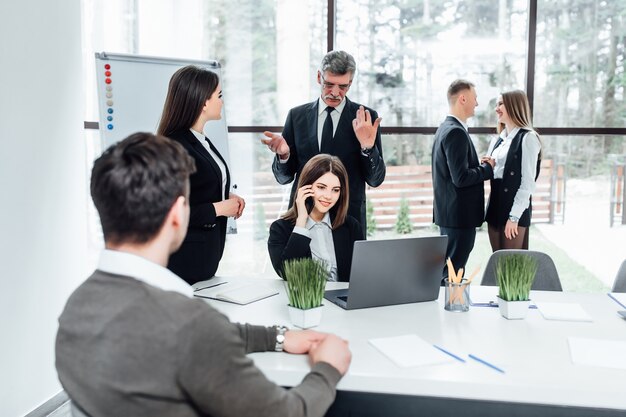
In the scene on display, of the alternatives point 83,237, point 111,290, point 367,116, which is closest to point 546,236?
point 367,116

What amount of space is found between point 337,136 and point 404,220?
58.4 inches

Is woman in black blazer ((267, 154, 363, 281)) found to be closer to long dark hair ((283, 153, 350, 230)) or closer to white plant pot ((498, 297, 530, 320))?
long dark hair ((283, 153, 350, 230))

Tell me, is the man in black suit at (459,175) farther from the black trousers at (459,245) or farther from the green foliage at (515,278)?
the green foliage at (515,278)

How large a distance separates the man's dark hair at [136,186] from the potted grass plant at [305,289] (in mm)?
644

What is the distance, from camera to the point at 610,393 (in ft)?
4.47

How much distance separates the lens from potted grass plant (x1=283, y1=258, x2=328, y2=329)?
5.73 ft

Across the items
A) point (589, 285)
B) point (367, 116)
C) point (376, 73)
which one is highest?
point (376, 73)

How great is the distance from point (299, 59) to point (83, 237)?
1.97m

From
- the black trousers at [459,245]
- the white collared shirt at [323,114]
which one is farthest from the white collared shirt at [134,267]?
the black trousers at [459,245]

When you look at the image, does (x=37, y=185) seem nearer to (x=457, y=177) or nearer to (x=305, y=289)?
(x=305, y=289)

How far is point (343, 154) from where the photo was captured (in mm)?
3275

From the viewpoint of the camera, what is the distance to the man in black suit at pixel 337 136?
3122 millimetres

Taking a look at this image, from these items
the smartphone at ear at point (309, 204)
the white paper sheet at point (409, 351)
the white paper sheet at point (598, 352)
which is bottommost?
the white paper sheet at point (598, 352)

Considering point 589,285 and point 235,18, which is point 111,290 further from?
point 589,285
